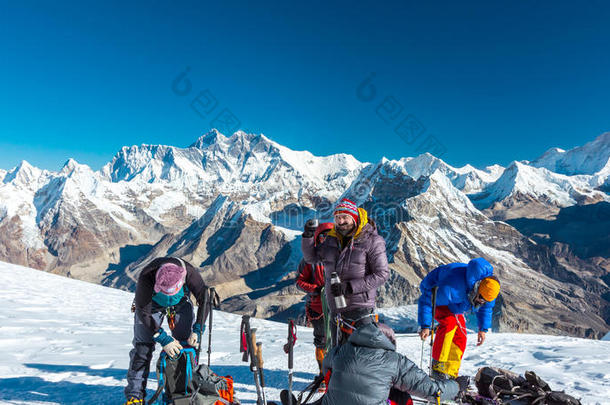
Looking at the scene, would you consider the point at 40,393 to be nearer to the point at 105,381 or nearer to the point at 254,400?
the point at 105,381

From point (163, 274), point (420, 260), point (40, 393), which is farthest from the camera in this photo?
point (420, 260)

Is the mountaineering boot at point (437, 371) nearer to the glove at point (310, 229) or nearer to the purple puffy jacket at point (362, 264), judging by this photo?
the purple puffy jacket at point (362, 264)

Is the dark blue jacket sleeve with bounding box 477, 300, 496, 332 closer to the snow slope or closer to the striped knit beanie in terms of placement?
the snow slope

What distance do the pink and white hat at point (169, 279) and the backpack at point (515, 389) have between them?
16.1ft

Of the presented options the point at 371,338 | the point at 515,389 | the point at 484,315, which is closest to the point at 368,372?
the point at 371,338

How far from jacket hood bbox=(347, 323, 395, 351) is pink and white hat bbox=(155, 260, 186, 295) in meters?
2.78

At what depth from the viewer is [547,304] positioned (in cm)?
16538

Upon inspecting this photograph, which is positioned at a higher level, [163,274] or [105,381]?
[163,274]

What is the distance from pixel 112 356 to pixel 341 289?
268 inches

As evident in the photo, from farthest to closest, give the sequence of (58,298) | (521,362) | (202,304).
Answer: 1. (58,298)
2. (521,362)
3. (202,304)

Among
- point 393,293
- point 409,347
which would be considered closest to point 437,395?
point 409,347

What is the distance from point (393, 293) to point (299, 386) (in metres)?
171

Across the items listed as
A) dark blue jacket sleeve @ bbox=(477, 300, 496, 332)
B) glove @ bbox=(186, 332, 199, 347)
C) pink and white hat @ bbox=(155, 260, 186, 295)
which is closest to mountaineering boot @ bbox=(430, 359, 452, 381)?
dark blue jacket sleeve @ bbox=(477, 300, 496, 332)

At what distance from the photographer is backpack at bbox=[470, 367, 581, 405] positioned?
5.23 meters
